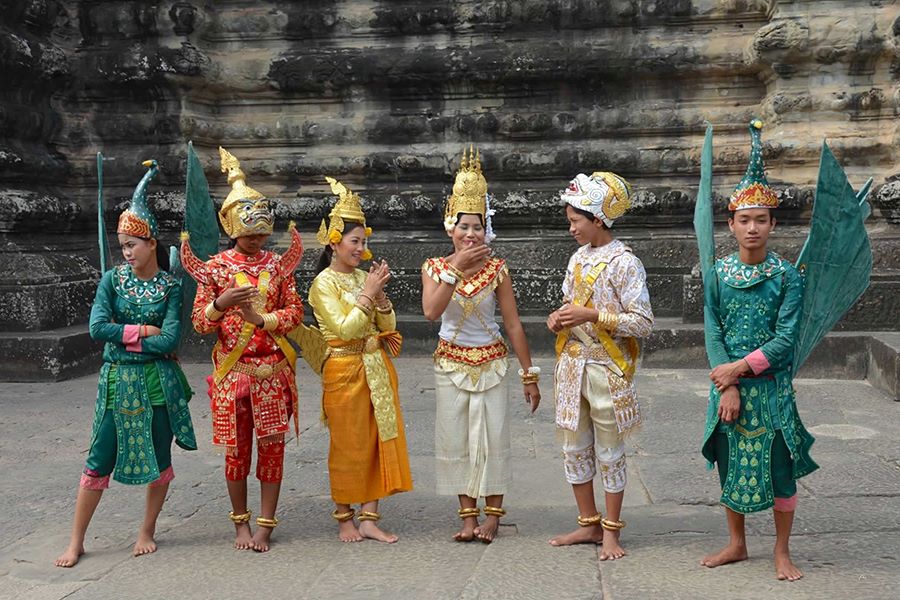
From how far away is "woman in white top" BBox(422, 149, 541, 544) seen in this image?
4.20m

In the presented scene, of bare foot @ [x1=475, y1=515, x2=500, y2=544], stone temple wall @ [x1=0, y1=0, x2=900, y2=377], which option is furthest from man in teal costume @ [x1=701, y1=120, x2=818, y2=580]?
stone temple wall @ [x1=0, y1=0, x2=900, y2=377]

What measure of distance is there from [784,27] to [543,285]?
3.00 m

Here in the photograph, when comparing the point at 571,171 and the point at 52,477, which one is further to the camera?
the point at 571,171

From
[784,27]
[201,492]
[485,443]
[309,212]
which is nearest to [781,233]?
[784,27]

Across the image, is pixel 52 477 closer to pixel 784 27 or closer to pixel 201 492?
pixel 201 492

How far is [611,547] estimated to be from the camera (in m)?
3.91

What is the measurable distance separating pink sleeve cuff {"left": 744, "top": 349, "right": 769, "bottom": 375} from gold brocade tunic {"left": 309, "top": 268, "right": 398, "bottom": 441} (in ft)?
5.25

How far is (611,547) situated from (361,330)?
140 centimetres

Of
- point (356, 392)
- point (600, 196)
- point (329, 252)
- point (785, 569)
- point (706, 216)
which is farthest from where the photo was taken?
point (329, 252)

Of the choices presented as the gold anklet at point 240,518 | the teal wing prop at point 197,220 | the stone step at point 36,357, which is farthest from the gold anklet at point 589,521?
the stone step at point 36,357

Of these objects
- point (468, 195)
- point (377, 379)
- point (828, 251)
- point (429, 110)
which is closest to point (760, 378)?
point (828, 251)

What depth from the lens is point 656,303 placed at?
8.48 m

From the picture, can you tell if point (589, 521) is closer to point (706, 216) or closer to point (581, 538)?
point (581, 538)

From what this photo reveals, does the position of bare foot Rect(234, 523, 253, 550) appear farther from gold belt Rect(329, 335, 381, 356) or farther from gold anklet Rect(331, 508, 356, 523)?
gold belt Rect(329, 335, 381, 356)
